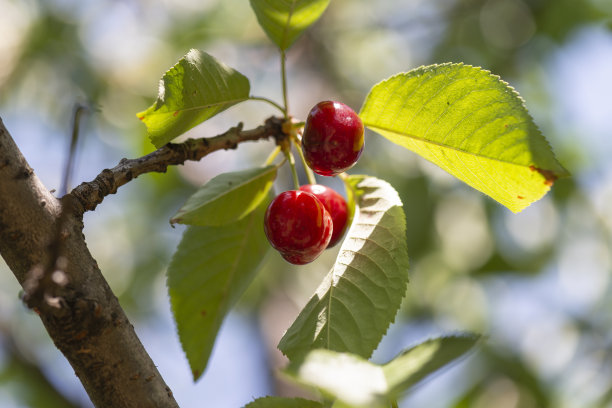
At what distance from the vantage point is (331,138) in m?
1.17

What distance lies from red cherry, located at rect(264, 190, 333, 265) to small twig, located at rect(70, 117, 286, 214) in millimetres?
183

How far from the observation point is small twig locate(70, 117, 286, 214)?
964 millimetres

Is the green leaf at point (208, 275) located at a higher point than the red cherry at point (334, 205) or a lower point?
lower

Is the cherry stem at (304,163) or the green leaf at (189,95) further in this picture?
the cherry stem at (304,163)

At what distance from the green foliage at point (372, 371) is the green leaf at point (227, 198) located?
0.50m

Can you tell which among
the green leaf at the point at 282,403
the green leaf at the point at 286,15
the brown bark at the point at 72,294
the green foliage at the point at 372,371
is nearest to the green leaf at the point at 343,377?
the green foliage at the point at 372,371

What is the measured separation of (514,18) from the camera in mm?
3604

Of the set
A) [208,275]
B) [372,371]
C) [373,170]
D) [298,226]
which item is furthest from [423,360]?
[373,170]

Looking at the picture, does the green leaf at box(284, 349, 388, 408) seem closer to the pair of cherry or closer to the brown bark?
the brown bark

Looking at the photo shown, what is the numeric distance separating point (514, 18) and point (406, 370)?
11.1ft

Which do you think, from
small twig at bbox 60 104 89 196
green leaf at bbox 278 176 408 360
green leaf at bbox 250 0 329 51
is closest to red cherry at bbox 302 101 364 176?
green leaf at bbox 278 176 408 360

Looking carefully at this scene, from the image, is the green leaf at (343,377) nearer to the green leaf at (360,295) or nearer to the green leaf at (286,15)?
the green leaf at (360,295)

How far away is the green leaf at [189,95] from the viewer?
3.46 feet

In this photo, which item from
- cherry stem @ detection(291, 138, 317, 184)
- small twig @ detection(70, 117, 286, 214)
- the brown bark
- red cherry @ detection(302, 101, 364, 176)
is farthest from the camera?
cherry stem @ detection(291, 138, 317, 184)
